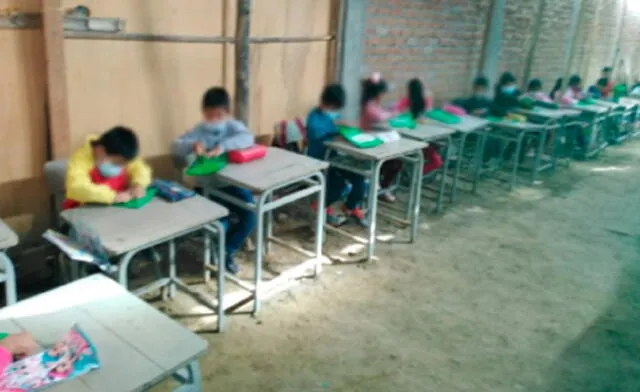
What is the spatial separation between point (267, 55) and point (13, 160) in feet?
6.55

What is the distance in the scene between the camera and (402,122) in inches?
187

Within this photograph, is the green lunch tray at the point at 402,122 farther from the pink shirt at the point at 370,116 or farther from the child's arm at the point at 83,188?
the child's arm at the point at 83,188

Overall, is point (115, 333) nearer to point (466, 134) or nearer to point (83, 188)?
point (83, 188)

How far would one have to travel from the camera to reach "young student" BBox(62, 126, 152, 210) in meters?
2.54

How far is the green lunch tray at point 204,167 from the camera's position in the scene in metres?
3.13

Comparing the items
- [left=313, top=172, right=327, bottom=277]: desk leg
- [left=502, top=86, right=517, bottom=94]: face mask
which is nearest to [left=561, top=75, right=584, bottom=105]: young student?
[left=502, top=86, right=517, bottom=94]: face mask

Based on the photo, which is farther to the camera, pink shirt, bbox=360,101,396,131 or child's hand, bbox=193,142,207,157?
pink shirt, bbox=360,101,396,131

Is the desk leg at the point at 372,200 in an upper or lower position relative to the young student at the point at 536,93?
lower

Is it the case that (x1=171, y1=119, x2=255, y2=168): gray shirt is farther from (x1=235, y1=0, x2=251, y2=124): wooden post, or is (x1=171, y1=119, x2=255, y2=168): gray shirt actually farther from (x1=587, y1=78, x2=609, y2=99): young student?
(x1=587, y1=78, x2=609, y2=99): young student

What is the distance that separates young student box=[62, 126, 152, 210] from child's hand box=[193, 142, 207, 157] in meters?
0.46

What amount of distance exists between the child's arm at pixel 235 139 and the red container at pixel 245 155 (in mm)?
29

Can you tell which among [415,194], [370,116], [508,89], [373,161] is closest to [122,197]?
[373,161]

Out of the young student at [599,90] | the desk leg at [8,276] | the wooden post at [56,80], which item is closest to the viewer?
the desk leg at [8,276]

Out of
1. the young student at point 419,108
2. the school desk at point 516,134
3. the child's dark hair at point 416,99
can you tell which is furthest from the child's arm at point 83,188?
the school desk at point 516,134
